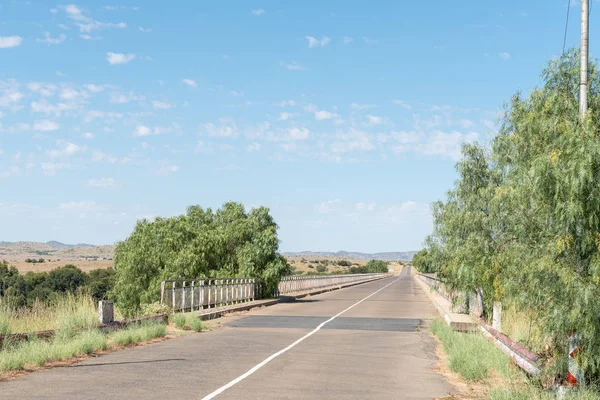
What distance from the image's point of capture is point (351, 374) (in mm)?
13953

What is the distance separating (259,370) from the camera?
14016mm

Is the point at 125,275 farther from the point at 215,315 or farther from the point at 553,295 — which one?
the point at 553,295

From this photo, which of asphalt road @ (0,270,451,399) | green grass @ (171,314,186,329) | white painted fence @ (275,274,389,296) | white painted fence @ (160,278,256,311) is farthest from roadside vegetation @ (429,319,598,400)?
white painted fence @ (275,274,389,296)

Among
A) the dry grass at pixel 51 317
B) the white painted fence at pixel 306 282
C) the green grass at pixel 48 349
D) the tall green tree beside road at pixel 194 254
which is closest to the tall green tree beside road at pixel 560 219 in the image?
the green grass at pixel 48 349

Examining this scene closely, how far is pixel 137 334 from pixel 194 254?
24.7 meters

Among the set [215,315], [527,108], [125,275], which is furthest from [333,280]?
[527,108]

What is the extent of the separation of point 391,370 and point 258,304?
23705 mm

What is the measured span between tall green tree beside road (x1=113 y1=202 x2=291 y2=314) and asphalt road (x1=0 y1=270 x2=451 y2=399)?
2002 cm

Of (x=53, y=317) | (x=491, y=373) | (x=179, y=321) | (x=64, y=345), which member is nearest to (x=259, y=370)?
(x=491, y=373)

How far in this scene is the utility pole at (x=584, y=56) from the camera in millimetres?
10844

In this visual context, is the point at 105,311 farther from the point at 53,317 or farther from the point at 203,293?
the point at 203,293

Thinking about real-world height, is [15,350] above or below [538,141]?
below

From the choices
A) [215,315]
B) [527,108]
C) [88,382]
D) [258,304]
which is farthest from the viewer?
[258,304]

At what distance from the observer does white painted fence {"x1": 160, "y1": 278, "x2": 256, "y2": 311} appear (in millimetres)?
26906
